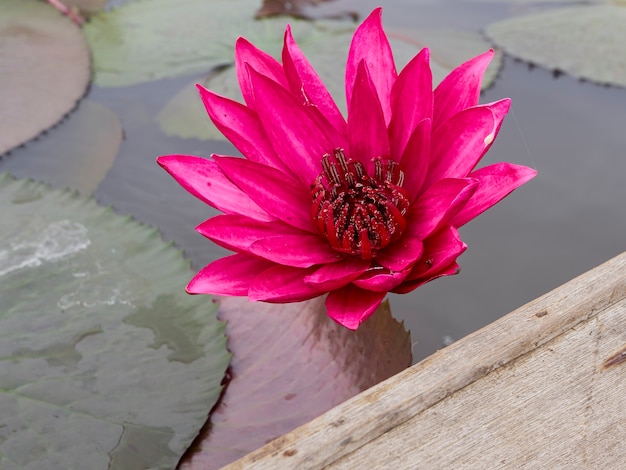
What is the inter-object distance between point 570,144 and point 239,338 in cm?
99

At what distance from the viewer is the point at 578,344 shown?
0.75 m

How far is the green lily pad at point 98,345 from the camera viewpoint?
86 cm

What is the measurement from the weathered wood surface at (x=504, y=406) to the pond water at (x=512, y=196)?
35cm

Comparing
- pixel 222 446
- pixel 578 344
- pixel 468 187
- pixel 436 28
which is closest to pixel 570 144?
pixel 436 28

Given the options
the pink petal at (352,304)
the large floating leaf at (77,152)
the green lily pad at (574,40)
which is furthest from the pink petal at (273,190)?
the green lily pad at (574,40)

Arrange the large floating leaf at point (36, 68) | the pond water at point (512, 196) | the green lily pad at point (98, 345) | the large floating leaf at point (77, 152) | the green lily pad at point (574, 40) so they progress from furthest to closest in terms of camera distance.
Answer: the green lily pad at point (574, 40) < the large floating leaf at point (36, 68) < the large floating leaf at point (77, 152) < the pond water at point (512, 196) < the green lily pad at point (98, 345)

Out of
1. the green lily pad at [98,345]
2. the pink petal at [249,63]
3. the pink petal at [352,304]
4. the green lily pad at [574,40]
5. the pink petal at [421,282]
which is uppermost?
the pink petal at [249,63]

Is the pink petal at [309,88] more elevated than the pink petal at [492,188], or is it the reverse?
the pink petal at [309,88]

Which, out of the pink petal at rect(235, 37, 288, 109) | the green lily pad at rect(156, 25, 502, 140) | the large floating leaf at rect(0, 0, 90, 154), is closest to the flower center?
the pink petal at rect(235, 37, 288, 109)

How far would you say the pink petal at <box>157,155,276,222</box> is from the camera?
2.56 ft

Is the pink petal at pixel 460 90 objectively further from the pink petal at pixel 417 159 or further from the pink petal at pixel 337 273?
the pink petal at pixel 337 273

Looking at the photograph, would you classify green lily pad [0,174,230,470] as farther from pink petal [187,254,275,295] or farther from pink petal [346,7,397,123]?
pink petal [346,7,397,123]

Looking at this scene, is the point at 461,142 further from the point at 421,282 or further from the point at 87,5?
the point at 87,5

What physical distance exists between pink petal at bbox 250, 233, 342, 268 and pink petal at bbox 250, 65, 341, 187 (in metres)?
0.09
